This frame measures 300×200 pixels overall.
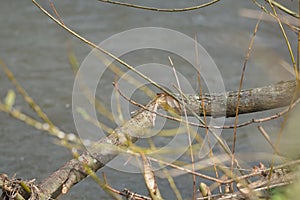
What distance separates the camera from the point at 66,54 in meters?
2.91

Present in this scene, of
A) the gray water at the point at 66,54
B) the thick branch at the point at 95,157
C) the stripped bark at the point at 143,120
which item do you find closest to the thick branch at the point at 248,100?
the stripped bark at the point at 143,120

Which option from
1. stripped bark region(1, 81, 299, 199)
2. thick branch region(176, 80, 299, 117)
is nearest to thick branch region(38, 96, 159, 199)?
stripped bark region(1, 81, 299, 199)

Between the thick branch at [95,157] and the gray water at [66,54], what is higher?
the thick branch at [95,157]

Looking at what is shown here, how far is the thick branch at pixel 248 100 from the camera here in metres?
1.43

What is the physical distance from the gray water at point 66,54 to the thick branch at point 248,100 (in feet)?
1.39

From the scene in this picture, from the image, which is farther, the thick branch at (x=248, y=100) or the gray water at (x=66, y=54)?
the gray water at (x=66, y=54)

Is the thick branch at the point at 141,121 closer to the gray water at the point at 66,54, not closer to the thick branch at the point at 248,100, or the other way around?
the thick branch at the point at 248,100

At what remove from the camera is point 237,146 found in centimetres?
225

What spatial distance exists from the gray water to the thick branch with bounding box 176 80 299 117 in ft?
1.39

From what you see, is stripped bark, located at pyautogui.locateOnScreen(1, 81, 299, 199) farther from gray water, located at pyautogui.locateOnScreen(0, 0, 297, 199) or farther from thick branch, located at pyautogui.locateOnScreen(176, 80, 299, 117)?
gray water, located at pyautogui.locateOnScreen(0, 0, 297, 199)

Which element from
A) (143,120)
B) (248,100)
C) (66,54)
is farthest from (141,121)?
(66,54)

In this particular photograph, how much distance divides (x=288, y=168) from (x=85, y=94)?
141 cm

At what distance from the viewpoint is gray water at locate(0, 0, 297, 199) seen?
2.15 meters

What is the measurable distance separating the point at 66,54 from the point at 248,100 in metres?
1.59
